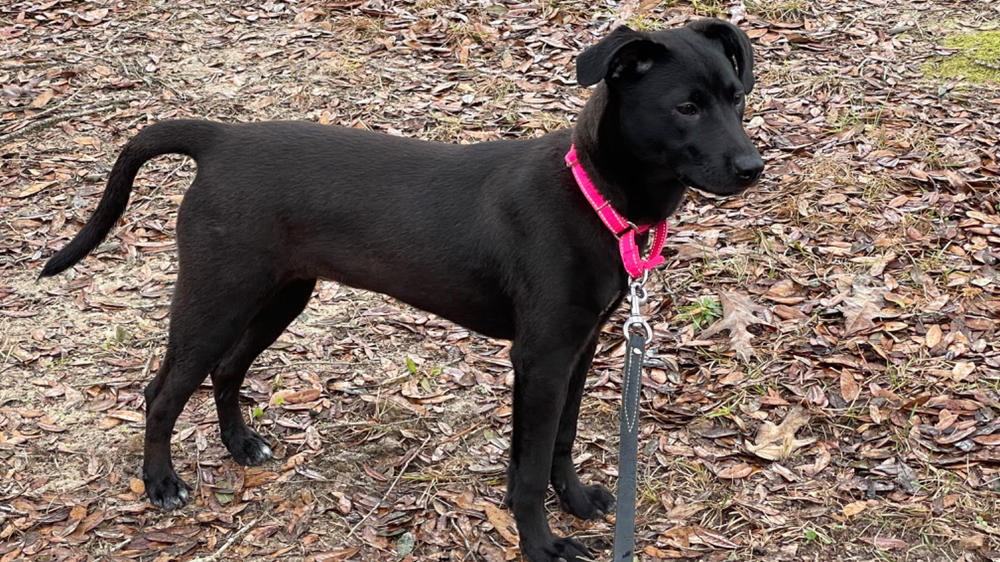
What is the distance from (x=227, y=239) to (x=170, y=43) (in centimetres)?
498

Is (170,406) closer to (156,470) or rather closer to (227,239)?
(156,470)

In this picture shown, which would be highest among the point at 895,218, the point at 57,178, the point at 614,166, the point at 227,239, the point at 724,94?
the point at 724,94

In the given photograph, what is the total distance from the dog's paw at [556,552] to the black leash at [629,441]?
1.87ft

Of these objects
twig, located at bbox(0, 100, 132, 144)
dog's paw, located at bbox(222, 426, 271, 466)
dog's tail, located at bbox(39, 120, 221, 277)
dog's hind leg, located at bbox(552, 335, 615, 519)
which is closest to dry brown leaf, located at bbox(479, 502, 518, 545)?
dog's hind leg, located at bbox(552, 335, 615, 519)

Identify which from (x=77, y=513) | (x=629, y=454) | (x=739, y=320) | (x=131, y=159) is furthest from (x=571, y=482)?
(x=131, y=159)

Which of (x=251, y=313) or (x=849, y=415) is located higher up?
(x=251, y=313)

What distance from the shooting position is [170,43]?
822 cm

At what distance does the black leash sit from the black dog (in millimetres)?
249

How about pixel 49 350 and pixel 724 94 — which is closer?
pixel 724 94

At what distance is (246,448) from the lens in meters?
4.52

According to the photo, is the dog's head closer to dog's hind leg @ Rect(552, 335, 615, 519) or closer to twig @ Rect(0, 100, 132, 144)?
dog's hind leg @ Rect(552, 335, 615, 519)

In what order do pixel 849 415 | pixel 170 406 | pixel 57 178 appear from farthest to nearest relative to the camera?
pixel 57 178
pixel 849 415
pixel 170 406

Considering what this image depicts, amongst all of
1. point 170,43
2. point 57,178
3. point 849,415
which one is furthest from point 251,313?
point 170,43

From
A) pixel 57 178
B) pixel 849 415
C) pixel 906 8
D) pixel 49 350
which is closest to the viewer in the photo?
pixel 849 415
